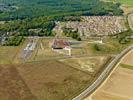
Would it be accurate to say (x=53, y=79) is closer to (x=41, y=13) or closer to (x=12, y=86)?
(x=12, y=86)

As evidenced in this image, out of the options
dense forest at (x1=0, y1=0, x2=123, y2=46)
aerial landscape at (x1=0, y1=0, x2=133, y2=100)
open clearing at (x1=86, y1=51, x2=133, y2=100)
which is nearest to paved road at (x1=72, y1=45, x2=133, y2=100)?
aerial landscape at (x1=0, y1=0, x2=133, y2=100)

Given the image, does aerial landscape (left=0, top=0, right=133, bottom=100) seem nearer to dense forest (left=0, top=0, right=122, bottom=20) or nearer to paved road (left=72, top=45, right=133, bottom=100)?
paved road (left=72, top=45, right=133, bottom=100)

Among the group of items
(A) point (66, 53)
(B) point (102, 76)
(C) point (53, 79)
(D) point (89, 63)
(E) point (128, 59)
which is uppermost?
(A) point (66, 53)

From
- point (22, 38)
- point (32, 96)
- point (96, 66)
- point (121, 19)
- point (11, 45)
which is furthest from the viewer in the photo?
point (121, 19)

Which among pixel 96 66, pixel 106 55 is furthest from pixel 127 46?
pixel 96 66

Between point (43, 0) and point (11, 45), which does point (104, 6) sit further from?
point (11, 45)

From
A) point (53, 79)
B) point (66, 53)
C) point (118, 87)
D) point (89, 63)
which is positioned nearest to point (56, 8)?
point (66, 53)
